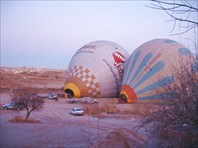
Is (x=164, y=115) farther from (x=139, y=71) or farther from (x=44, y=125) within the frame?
(x=139, y=71)

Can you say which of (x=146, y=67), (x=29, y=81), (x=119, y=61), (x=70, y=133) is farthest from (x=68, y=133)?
(x=29, y=81)

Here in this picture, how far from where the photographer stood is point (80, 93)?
19891 mm

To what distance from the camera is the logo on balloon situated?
20.2 metres

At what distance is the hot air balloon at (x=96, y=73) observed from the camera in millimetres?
19688

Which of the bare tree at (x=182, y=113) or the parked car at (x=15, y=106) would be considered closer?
the bare tree at (x=182, y=113)

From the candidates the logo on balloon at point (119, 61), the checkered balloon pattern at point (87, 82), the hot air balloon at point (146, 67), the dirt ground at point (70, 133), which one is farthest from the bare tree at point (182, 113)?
the logo on balloon at point (119, 61)

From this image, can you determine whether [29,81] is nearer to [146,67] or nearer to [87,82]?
[87,82]

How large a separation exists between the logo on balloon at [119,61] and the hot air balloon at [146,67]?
118 inches

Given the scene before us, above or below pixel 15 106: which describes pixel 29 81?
above

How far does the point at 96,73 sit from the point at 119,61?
6.60ft

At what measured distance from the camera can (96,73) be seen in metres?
19.7

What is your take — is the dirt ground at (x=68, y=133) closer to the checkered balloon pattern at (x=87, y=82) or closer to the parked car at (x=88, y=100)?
the parked car at (x=88, y=100)

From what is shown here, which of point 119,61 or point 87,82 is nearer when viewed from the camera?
point 87,82

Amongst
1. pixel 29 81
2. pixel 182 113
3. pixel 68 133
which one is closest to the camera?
pixel 182 113
